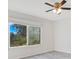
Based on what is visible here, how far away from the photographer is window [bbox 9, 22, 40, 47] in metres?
5.38

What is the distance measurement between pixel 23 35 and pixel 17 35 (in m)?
0.41

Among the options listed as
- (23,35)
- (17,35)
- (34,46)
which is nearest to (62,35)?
(34,46)

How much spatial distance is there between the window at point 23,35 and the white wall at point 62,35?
5.90 ft

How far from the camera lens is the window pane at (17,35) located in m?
5.33

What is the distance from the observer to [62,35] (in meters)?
7.70

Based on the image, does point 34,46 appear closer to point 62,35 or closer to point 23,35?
point 23,35

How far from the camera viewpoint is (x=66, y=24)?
7.46 meters

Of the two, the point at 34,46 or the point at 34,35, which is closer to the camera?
the point at 34,46

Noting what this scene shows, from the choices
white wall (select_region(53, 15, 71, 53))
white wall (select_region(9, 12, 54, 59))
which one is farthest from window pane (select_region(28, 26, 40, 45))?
white wall (select_region(53, 15, 71, 53))

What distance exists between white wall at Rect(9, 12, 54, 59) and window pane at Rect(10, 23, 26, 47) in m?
0.26

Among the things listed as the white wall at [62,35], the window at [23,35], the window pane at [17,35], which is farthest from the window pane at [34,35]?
the white wall at [62,35]
